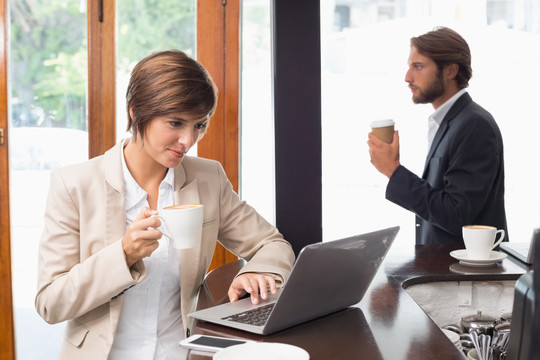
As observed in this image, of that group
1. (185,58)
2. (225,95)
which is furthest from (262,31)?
(185,58)

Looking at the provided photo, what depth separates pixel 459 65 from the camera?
2863mm

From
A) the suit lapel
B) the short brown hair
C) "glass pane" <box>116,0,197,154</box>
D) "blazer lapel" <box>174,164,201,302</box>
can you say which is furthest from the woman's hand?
"glass pane" <box>116,0,197,154</box>

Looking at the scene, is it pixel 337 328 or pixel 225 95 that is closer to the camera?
pixel 337 328

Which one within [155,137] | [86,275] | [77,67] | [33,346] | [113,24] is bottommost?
[33,346]

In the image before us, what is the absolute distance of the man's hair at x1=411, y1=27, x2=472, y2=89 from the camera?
2.85 m

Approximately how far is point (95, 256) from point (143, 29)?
2.14m

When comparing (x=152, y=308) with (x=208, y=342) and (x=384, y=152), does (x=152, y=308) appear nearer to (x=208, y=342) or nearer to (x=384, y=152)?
(x=208, y=342)

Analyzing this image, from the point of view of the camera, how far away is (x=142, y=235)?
4.65ft

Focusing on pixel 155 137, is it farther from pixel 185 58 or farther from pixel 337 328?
pixel 337 328

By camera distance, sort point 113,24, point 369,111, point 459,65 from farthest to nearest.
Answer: point 369,111, point 113,24, point 459,65

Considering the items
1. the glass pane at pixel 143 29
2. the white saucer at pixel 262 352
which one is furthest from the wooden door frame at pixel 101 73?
the white saucer at pixel 262 352

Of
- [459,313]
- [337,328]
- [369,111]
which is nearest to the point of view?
[337,328]

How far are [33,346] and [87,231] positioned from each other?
211 centimetres

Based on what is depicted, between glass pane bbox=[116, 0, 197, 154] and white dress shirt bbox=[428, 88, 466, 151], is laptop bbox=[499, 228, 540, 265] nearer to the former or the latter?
white dress shirt bbox=[428, 88, 466, 151]
